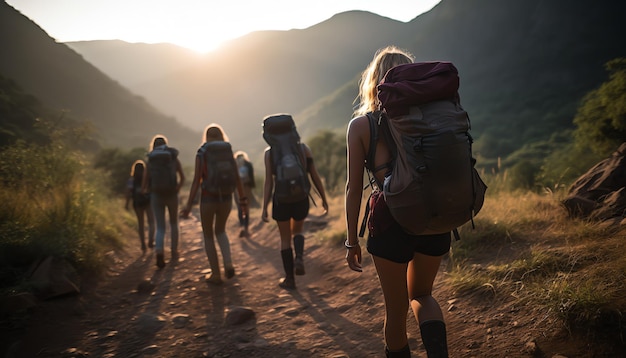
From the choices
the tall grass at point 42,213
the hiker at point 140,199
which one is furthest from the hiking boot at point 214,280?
the hiker at point 140,199

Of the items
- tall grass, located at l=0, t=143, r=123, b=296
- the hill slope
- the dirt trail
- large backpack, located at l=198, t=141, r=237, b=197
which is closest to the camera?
the dirt trail

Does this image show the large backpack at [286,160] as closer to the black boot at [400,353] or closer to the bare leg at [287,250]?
the bare leg at [287,250]

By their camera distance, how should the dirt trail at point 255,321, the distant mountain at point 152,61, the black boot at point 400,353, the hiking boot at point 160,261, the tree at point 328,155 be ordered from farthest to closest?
the distant mountain at point 152,61 < the tree at point 328,155 < the hiking boot at point 160,261 < the dirt trail at point 255,321 < the black boot at point 400,353

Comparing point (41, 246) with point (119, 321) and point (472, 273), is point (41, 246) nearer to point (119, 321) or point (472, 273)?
point (119, 321)

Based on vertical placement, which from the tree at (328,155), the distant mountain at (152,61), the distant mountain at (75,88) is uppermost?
the distant mountain at (152,61)

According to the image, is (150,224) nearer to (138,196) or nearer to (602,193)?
(138,196)

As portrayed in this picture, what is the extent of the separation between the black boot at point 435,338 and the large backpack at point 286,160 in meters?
2.48

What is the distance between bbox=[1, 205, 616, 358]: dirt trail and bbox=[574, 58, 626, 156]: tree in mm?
5573

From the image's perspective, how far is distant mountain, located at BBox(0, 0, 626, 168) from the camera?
63750 mm

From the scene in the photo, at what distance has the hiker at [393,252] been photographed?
1.65 metres

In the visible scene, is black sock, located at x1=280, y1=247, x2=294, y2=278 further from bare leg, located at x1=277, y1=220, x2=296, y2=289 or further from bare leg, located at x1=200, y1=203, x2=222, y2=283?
bare leg, located at x1=200, y1=203, x2=222, y2=283

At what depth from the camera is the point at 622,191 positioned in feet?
11.2

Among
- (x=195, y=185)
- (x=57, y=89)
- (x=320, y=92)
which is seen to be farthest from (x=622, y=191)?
(x=320, y=92)

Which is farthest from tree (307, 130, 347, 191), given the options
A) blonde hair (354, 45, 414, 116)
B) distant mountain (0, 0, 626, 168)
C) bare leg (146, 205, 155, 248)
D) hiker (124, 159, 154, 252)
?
blonde hair (354, 45, 414, 116)
